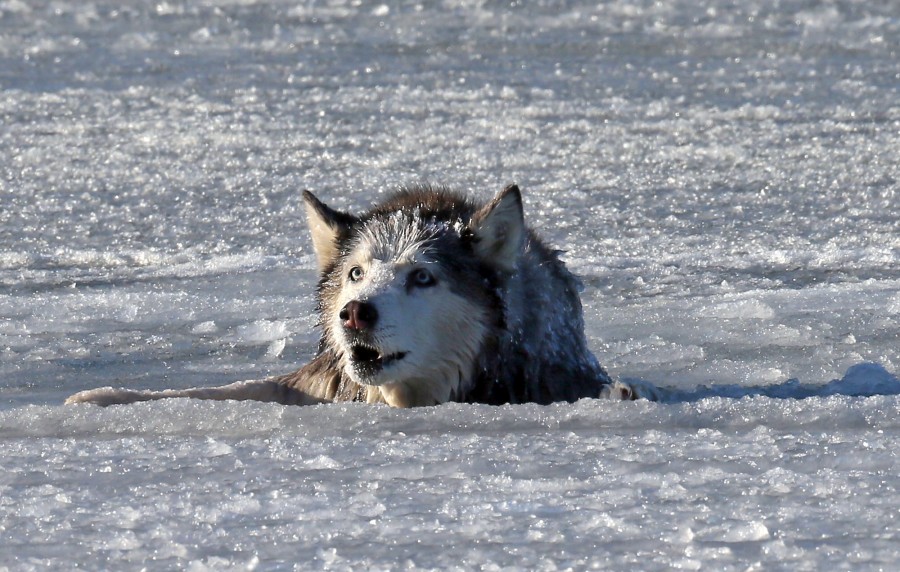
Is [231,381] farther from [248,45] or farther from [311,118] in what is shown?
[248,45]

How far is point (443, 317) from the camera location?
15.5 ft

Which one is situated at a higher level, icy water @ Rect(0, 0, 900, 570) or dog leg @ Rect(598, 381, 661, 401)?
icy water @ Rect(0, 0, 900, 570)

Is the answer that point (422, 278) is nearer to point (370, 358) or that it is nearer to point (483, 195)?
point (370, 358)

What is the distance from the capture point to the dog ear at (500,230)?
15.7 feet

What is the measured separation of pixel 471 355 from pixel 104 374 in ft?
5.23

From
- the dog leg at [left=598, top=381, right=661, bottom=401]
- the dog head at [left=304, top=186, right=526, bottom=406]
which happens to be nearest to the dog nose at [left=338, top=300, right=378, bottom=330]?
the dog head at [left=304, top=186, right=526, bottom=406]

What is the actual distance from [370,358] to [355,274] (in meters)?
0.37

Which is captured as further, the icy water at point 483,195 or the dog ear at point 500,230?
the dog ear at point 500,230

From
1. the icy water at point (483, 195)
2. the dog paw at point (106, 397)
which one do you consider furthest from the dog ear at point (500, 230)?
the dog paw at point (106, 397)

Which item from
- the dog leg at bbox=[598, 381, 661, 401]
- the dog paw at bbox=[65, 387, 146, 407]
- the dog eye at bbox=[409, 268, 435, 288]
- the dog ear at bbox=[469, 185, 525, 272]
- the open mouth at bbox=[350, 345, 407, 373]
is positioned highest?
the dog ear at bbox=[469, 185, 525, 272]

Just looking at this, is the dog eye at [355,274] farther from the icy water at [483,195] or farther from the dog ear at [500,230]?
the icy water at [483,195]

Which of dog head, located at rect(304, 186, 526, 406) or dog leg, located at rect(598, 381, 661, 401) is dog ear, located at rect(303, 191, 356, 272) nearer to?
dog head, located at rect(304, 186, 526, 406)

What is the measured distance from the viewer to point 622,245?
7.21m

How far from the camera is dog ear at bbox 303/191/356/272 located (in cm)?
502
